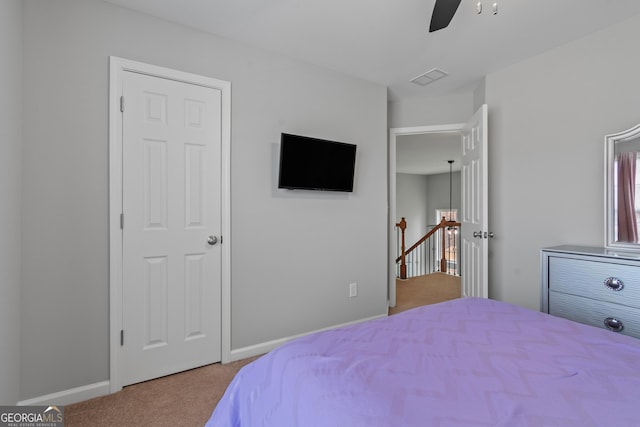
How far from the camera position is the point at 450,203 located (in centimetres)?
980

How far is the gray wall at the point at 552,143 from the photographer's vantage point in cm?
228

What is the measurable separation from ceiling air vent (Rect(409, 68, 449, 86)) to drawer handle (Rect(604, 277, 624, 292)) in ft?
6.94

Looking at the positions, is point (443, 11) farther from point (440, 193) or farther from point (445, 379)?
point (440, 193)

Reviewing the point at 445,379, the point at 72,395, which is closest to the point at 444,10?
the point at 445,379

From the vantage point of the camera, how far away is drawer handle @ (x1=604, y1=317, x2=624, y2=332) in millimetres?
1762

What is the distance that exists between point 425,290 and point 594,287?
9.29 feet

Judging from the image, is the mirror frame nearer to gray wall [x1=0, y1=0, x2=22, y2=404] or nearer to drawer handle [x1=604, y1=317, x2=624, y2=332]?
drawer handle [x1=604, y1=317, x2=624, y2=332]

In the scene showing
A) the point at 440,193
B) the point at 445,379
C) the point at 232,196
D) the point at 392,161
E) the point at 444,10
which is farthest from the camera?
the point at 440,193

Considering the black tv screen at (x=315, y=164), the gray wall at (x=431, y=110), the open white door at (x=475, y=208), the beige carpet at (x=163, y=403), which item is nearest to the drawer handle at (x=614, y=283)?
the open white door at (x=475, y=208)

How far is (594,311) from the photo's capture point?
188 centimetres

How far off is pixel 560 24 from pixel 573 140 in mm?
859

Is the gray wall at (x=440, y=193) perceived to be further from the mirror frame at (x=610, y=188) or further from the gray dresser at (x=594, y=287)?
the gray dresser at (x=594, y=287)

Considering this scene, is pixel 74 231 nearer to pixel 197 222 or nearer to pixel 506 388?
A: pixel 197 222

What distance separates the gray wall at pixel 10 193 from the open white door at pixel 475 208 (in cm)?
322
